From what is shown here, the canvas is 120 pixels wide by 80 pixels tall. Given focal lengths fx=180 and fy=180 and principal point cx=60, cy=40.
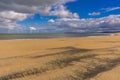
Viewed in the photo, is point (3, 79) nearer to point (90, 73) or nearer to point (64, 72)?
point (64, 72)

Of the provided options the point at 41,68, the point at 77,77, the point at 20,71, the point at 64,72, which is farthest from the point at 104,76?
the point at 20,71

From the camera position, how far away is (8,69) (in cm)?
962

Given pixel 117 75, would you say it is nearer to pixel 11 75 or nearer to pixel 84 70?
pixel 84 70

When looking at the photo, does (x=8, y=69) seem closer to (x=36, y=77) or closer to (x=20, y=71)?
(x=20, y=71)

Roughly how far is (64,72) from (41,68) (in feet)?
5.00

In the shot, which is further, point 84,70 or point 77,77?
point 84,70

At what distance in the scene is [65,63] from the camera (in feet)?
35.0

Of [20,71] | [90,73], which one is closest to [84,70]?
[90,73]

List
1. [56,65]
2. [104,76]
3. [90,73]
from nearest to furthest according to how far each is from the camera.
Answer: [104,76]
[90,73]
[56,65]

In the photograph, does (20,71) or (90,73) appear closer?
(90,73)

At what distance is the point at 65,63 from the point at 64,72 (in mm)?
2010

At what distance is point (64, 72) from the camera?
28.5 feet

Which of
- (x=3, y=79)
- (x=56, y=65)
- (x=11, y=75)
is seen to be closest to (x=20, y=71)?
(x=11, y=75)

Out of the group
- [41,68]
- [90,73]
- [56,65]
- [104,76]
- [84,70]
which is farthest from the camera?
[56,65]
